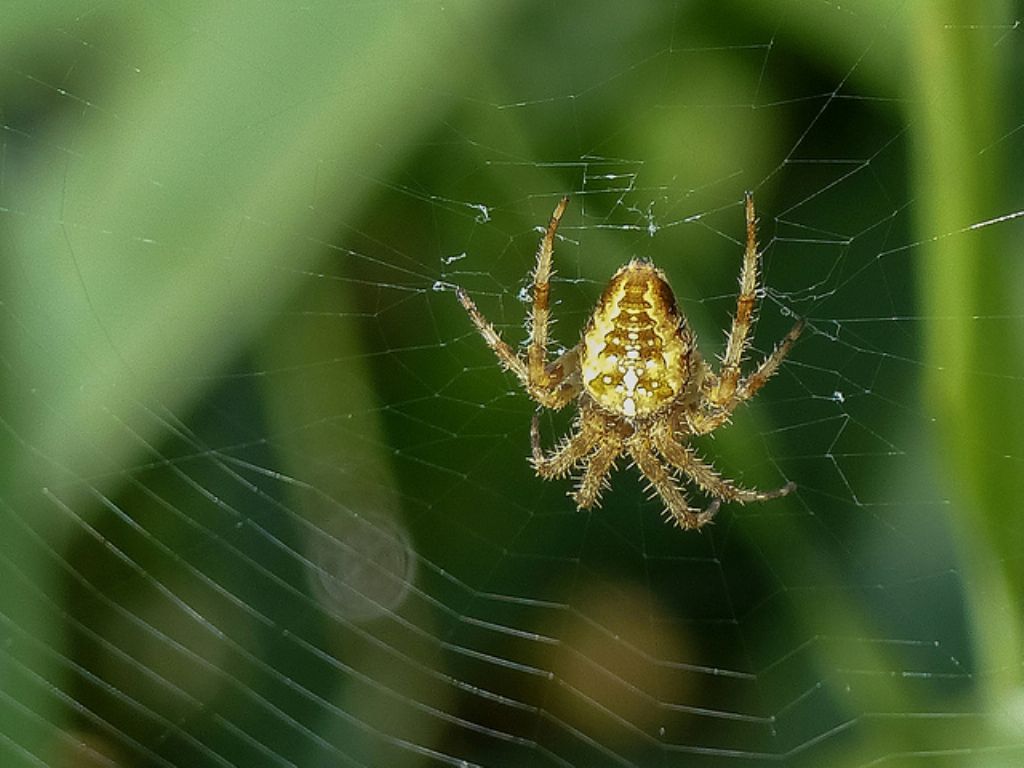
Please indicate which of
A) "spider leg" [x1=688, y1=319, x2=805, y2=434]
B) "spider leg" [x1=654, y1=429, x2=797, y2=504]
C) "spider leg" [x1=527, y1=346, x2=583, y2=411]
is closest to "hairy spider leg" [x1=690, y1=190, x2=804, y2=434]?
"spider leg" [x1=688, y1=319, x2=805, y2=434]

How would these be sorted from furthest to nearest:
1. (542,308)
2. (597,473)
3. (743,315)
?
(597,473)
(542,308)
(743,315)

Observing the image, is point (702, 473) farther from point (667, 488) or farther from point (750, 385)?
point (750, 385)

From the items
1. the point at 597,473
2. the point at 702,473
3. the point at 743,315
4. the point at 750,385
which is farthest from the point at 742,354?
the point at 597,473

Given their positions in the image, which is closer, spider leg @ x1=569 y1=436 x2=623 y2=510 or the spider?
the spider

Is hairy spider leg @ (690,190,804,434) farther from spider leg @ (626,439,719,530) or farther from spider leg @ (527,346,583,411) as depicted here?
spider leg @ (527,346,583,411)

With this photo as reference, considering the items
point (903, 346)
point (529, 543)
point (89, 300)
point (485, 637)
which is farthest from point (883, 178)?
point (89, 300)

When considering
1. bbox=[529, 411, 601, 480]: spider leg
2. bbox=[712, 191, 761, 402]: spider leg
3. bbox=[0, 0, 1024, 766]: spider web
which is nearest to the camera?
bbox=[0, 0, 1024, 766]: spider web

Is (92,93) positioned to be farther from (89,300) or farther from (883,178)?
(883,178)
